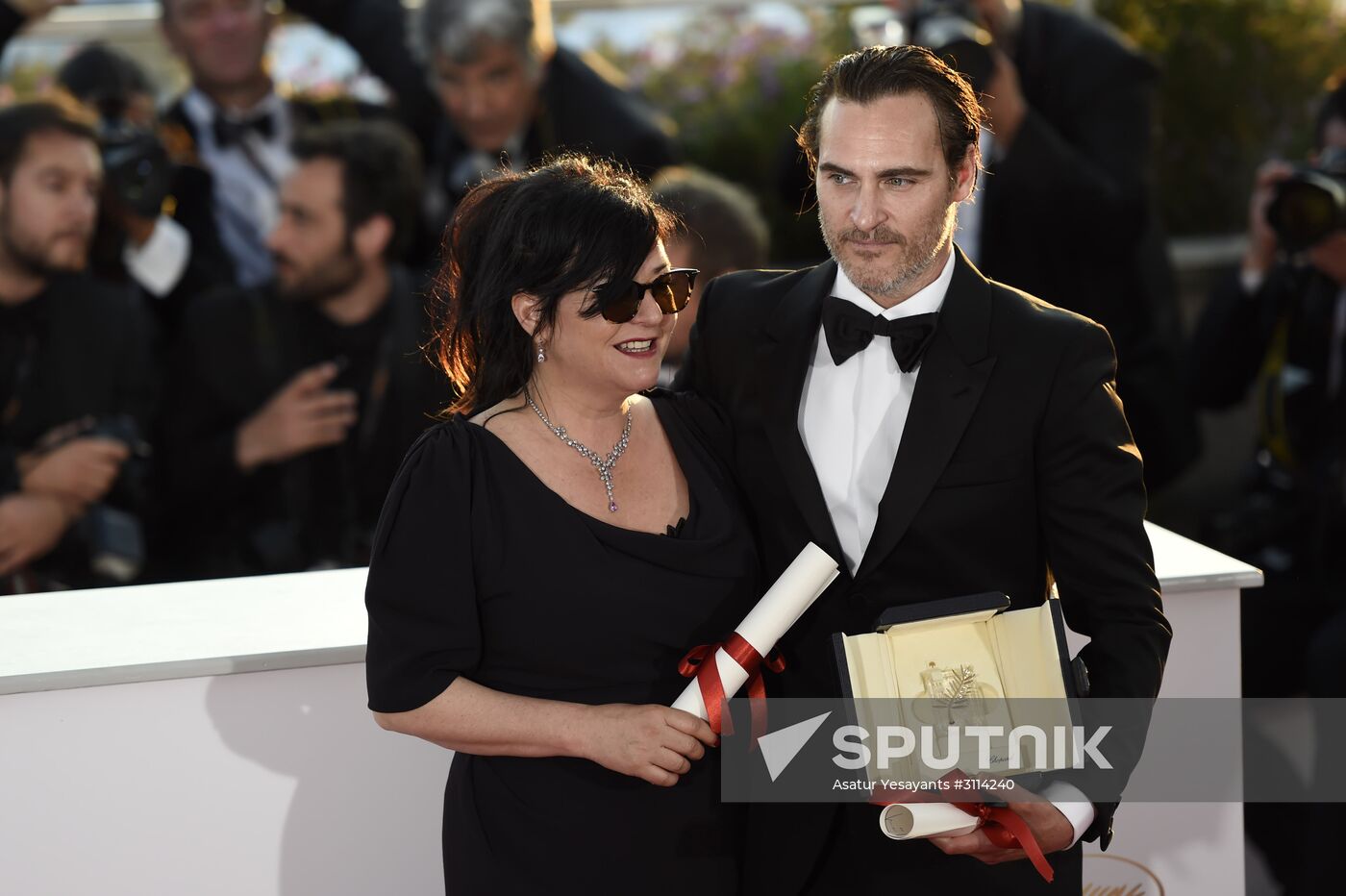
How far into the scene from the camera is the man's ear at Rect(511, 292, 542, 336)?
1.80 m

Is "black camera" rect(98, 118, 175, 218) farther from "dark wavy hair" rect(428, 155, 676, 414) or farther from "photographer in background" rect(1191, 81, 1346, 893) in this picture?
"photographer in background" rect(1191, 81, 1346, 893)

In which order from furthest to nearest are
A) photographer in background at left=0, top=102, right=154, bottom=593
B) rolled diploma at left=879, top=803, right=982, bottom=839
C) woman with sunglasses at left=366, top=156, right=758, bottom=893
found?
1. photographer in background at left=0, top=102, right=154, bottom=593
2. woman with sunglasses at left=366, top=156, right=758, bottom=893
3. rolled diploma at left=879, top=803, right=982, bottom=839

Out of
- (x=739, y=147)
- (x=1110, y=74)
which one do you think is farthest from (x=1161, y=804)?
(x=739, y=147)

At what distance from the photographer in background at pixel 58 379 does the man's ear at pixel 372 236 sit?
72cm

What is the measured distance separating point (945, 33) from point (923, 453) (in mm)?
2794

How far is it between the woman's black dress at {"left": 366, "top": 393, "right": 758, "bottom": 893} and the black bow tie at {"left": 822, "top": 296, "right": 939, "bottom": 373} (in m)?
0.29

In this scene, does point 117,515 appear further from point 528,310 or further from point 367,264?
point 528,310

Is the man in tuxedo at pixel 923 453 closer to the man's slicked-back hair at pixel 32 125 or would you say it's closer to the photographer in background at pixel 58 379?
the photographer in background at pixel 58 379

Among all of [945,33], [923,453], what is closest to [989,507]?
[923,453]

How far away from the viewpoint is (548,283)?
1.78 metres

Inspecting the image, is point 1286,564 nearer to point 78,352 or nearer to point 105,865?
point 105,865

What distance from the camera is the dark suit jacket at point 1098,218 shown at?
446 centimetres

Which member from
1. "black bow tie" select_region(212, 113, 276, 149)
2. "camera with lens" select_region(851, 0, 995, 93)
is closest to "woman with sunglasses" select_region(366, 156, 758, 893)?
"camera with lens" select_region(851, 0, 995, 93)

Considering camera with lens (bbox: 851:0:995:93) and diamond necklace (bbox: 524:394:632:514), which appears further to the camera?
camera with lens (bbox: 851:0:995:93)
